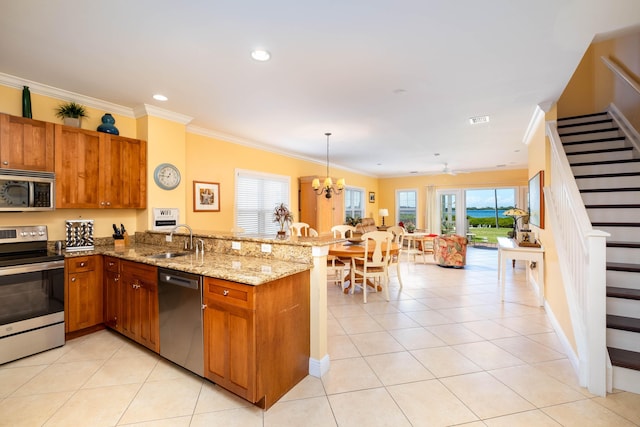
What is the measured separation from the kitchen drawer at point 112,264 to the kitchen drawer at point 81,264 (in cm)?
12

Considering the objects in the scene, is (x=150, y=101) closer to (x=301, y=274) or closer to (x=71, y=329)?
(x=71, y=329)

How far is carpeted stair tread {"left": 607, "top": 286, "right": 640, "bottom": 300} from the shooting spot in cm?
236

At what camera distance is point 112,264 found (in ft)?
9.53

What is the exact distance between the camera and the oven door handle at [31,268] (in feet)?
7.81

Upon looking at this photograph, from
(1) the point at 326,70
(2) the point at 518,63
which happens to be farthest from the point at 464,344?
(1) the point at 326,70

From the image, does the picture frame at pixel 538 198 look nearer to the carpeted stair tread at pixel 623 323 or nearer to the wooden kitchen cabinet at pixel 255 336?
the carpeted stair tread at pixel 623 323

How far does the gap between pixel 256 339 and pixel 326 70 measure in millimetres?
2416

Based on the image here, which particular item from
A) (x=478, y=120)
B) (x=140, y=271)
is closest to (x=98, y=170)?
(x=140, y=271)

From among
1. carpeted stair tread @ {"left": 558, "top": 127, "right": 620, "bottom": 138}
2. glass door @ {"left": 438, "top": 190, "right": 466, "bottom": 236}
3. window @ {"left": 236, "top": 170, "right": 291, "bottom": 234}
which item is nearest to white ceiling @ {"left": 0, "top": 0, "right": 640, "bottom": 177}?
carpeted stair tread @ {"left": 558, "top": 127, "right": 620, "bottom": 138}

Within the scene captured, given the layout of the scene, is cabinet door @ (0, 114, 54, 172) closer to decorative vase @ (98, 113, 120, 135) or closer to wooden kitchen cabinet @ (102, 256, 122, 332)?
decorative vase @ (98, 113, 120, 135)

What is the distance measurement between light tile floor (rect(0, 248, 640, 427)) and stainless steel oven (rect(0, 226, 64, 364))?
6.0 inches

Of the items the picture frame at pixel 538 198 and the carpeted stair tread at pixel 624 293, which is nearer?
the carpeted stair tread at pixel 624 293

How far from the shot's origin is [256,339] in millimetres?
1791

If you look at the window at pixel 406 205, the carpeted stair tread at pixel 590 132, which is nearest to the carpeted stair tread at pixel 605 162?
the carpeted stair tread at pixel 590 132
